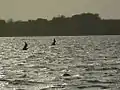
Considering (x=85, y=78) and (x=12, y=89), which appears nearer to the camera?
(x=12, y=89)

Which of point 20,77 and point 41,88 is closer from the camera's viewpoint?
point 41,88

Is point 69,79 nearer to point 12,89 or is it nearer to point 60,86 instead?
point 60,86

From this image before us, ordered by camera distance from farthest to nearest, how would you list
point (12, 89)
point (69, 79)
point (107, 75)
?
point (107, 75) < point (69, 79) < point (12, 89)

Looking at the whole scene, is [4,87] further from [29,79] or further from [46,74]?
[46,74]

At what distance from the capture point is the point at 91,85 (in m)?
40.2

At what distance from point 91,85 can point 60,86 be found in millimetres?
2612

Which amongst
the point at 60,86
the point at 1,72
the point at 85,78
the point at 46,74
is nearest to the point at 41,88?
the point at 60,86

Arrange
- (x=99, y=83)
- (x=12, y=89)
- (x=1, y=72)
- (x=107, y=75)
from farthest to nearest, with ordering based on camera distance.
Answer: (x=1, y=72) < (x=107, y=75) < (x=99, y=83) < (x=12, y=89)

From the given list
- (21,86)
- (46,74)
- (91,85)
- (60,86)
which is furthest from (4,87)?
(46,74)

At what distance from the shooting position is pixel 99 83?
4162cm

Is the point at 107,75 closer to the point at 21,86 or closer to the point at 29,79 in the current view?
the point at 29,79

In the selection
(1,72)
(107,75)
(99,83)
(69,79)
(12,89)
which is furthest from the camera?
(1,72)

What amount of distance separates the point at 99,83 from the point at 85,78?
4.07 m

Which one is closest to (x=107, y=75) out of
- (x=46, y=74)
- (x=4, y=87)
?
(x=46, y=74)
